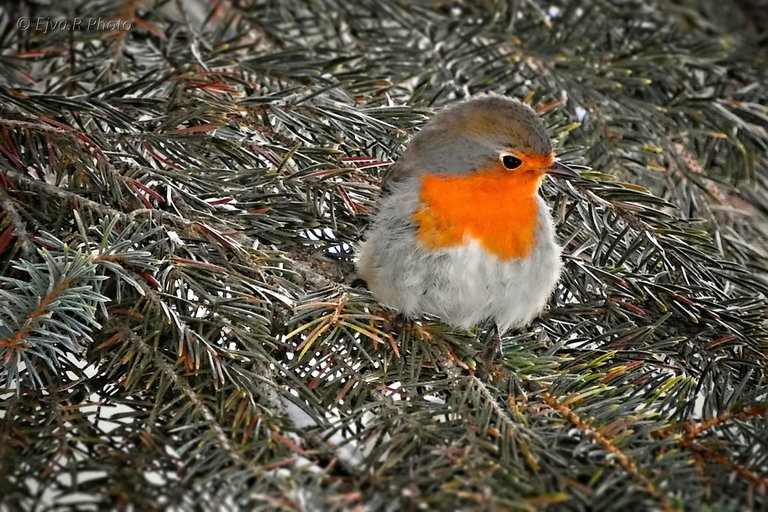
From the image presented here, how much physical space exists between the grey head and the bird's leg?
0.57 m

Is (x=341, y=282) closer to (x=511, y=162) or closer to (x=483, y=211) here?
(x=483, y=211)

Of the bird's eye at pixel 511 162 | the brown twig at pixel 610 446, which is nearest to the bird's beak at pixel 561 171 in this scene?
the bird's eye at pixel 511 162

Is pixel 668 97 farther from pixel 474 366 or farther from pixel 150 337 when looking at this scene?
pixel 150 337

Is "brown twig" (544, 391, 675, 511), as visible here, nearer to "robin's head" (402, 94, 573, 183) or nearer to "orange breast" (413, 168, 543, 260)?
"orange breast" (413, 168, 543, 260)

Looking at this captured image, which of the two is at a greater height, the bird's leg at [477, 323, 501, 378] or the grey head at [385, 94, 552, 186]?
the grey head at [385, 94, 552, 186]

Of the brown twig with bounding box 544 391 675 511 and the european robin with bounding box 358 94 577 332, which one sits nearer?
the brown twig with bounding box 544 391 675 511

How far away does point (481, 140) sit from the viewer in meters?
2.37

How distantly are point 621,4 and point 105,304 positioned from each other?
2.28 metres

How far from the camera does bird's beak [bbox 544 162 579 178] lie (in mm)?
2159

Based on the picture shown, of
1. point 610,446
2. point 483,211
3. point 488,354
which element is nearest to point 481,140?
point 483,211

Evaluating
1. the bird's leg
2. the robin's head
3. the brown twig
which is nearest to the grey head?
the robin's head

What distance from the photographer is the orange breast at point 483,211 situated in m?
2.26

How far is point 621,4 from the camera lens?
123 inches

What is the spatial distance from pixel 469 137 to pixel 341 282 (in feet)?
1.92
